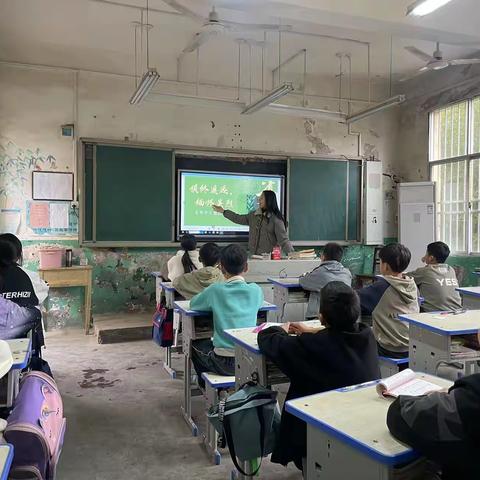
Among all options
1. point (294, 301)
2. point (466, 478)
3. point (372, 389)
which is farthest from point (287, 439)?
point (294, 301)

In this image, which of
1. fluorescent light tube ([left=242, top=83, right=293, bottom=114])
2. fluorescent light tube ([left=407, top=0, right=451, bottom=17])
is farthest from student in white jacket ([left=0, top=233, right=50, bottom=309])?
fluorescent light tube ([left=407, top=0, right=451, bottom=17])

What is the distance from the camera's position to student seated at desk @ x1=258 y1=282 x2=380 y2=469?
1743 mm

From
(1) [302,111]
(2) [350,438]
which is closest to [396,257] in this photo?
(2) [350,438]

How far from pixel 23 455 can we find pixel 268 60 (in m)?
5.68

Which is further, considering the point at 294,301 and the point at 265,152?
the point at 265,152

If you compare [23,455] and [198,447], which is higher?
[23,455]

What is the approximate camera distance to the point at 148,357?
4.75m

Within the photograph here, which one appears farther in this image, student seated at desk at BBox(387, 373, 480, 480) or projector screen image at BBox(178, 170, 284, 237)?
projector screen image at BBox(178, 170, 284, 237)

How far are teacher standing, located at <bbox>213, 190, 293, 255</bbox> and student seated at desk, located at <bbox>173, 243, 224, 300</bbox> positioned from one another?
2.12 m

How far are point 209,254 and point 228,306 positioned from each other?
0.92 m

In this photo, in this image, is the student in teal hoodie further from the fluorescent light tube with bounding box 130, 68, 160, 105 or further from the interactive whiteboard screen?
the interactive whiteboard screen

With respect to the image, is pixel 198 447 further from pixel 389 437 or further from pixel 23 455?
pixel 389 437

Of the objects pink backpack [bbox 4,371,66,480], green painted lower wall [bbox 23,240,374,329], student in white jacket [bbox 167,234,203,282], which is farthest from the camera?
green painted lower wall [bbox 23,240,374,329]

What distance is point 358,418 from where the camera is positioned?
4.50 feet
